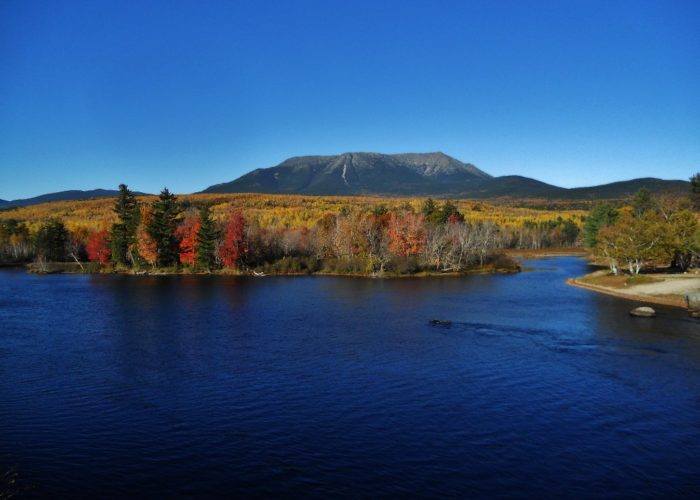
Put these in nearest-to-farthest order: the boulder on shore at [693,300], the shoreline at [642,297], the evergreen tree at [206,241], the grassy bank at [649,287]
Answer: the boulder on shore at [693,300] < the shoreline at [642,297] < the grassy bank at [649,287] < the evergreen tree at [206,241]

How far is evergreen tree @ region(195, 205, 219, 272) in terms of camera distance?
94688mm

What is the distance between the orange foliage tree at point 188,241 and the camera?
97.5m

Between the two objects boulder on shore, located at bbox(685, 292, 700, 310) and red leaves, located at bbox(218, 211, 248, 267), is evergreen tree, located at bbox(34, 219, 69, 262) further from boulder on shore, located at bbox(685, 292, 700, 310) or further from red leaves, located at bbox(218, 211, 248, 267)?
boulder on shore, located at bbox(685, 292, 700, 310)

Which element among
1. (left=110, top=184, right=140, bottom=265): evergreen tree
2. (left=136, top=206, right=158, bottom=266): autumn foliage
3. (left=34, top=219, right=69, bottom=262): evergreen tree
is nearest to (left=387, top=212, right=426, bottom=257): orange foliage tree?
(left=136, top=206, right=158, bottom=266): autumn foliage

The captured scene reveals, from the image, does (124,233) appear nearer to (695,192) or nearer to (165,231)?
(165,231)

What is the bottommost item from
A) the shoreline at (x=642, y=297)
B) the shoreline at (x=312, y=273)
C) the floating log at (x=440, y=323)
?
the shoreline at (x=642, y=297)

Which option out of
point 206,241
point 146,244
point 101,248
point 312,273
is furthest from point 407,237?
point 101,248

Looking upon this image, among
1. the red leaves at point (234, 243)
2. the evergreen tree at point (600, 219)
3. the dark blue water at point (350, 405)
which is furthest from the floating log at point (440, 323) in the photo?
the evergreen tree at point (600, 219)

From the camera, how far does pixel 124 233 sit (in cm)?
10181

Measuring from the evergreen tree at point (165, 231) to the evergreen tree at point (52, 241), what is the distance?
31599mm

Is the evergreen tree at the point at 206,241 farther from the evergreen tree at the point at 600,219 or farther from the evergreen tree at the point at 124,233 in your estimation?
the evergreen tree at the point at 600,219

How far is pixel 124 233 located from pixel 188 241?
13629 mm

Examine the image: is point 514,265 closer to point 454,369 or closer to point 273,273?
point 273,273

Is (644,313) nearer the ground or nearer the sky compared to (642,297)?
nearer the sky
